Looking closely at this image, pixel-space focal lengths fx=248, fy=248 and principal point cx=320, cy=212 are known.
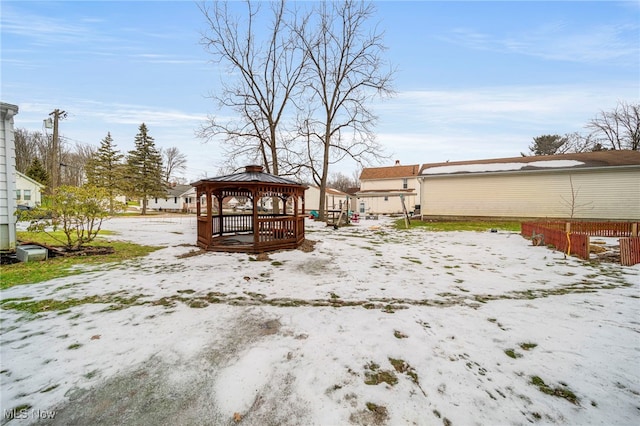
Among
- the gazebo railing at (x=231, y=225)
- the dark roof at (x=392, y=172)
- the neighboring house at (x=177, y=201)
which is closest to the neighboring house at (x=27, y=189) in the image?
the neighboring house at (x=177, y=201)

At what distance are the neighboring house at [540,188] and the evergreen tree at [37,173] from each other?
147 feet

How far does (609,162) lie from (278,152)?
2131 cm

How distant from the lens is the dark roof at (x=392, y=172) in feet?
113

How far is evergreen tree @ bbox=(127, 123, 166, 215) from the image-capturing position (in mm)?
32156

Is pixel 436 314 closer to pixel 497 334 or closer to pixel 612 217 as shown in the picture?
pixel 497 334

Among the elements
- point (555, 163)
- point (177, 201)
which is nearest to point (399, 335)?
point (555, 163)

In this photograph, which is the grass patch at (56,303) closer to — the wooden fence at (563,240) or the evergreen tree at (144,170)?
the wooden fence at (563,240)

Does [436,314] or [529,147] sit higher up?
[529,147]

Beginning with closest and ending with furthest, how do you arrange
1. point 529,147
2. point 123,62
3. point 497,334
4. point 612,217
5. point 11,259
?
point 497,334
point 11,259
point 123,62
point 612,217
point 529,147

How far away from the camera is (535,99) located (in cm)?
1575

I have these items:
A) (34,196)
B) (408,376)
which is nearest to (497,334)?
(408,376)

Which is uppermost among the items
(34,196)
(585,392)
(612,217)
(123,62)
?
(123,62)

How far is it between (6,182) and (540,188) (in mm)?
25040

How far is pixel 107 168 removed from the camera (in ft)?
107
